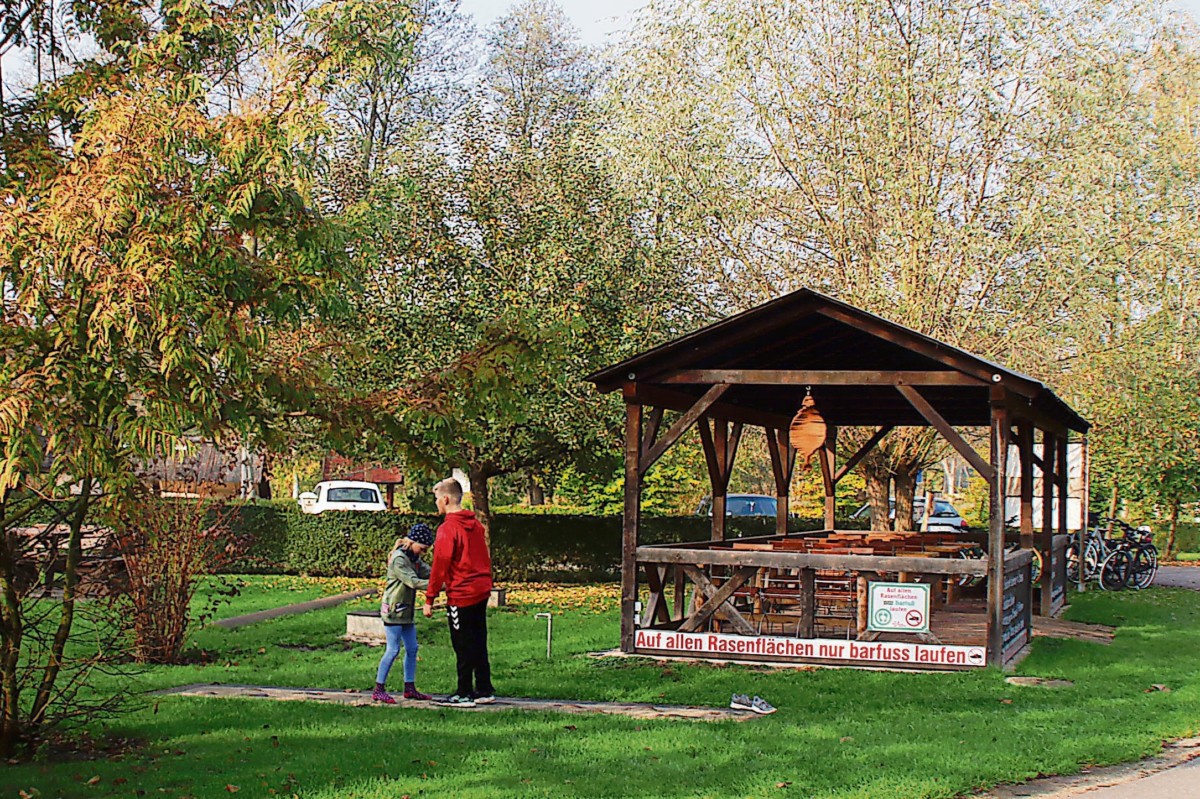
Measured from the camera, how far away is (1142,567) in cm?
2511

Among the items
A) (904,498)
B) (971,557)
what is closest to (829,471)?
(971,557)

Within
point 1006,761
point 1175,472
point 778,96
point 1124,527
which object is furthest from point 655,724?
point 1175,472

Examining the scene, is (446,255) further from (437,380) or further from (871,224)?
(437,380)

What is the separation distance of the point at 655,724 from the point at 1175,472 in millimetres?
29329

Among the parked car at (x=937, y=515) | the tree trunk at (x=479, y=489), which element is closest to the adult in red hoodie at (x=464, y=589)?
the tree trunk at (x=479, y=489)

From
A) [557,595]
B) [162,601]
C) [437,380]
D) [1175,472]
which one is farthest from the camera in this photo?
[1175,472]

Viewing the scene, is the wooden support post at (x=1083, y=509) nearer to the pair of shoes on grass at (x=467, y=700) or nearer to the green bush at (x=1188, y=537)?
the pair of shoes on grass at (x=467, y=700)

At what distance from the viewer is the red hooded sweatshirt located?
10.9m

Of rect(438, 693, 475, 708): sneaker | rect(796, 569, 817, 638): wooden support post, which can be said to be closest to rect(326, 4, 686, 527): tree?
rect(796, 569, 817, 638): wooden support post

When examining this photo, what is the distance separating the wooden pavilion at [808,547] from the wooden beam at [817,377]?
1cm

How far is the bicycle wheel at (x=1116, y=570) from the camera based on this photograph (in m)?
24.8

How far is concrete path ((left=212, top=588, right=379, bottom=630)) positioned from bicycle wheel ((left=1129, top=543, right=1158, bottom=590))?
13556mm

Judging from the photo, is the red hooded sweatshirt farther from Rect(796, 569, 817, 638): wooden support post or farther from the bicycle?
the bicycle

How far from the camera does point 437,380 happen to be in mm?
9859
